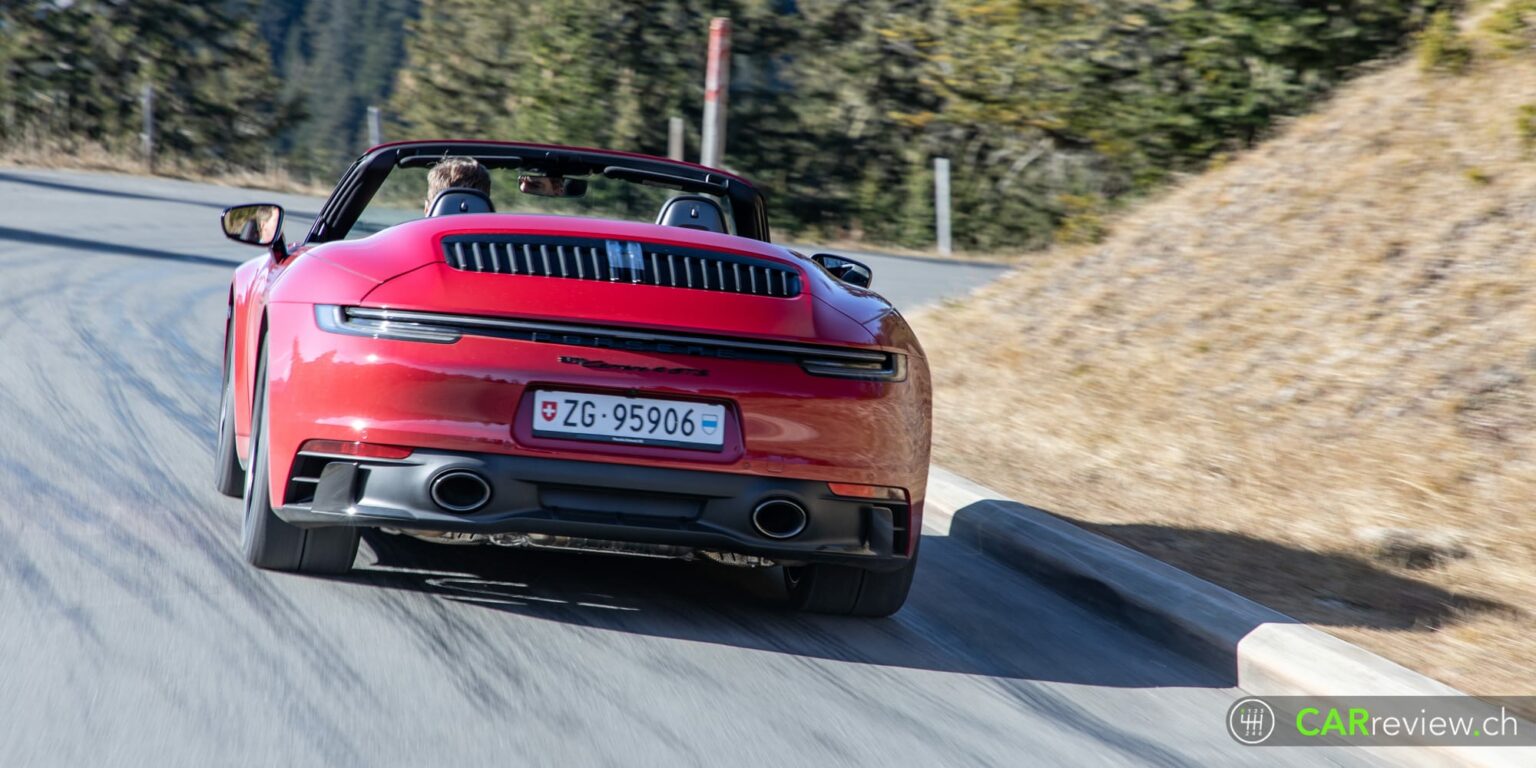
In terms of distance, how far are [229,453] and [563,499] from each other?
1906 mm

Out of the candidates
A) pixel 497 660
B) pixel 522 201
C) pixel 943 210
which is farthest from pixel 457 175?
pixel 943 210

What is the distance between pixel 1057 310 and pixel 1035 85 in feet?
21.0

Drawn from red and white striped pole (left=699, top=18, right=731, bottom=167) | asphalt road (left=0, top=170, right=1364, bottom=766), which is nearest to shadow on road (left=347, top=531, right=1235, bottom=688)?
asphalt road (left=0, top=170, right=1364, bottom=766)

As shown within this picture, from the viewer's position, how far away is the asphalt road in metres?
3.47

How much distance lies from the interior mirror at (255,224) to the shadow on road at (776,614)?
985mm

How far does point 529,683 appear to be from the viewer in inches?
154

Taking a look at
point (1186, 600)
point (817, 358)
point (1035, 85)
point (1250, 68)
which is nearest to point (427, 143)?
point (817, 358)

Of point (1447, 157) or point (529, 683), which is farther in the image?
point (1447, 157)

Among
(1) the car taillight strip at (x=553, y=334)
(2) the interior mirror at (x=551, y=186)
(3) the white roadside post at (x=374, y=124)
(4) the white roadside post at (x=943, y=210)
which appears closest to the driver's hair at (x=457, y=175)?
(2) the interior mirror at (x=551, y=186)

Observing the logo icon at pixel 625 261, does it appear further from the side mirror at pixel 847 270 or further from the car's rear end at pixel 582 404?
the side mirror at pixel 847 270

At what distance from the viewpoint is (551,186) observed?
5449 millimetres

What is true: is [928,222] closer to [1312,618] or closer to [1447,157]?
[1447,157]

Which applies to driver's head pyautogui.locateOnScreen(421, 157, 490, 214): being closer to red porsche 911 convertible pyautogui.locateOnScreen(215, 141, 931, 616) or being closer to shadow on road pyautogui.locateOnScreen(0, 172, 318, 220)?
red porsche 911 convertible pyautogui.locateOnScreen(215, 141, 931, 616)

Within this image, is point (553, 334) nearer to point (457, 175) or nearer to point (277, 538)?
point (277, 538)
